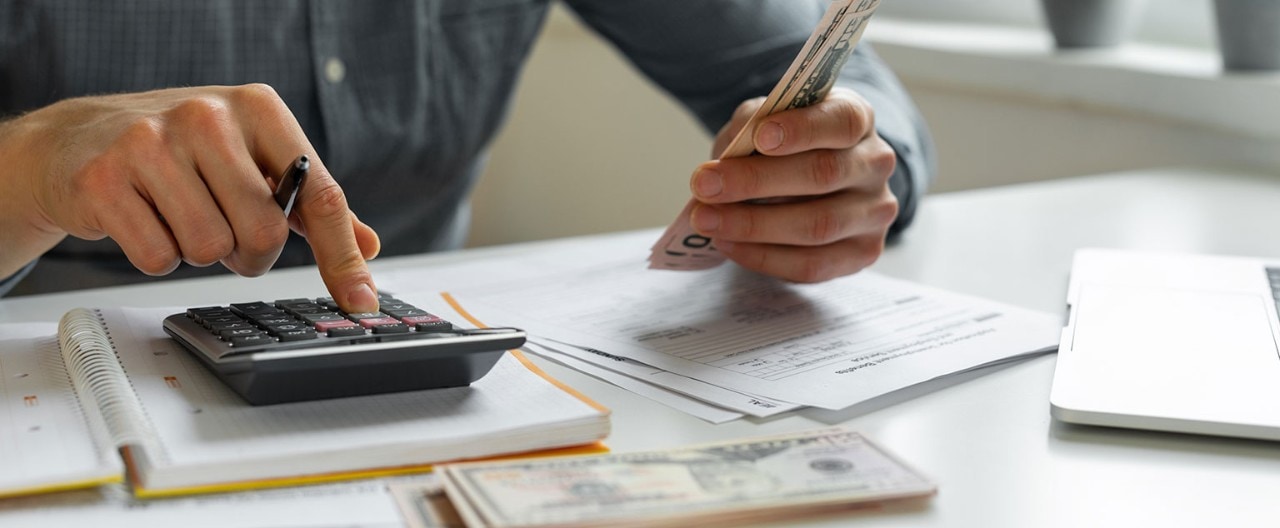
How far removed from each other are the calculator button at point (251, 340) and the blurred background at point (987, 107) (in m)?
1.16

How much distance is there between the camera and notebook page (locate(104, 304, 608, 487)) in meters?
0.42

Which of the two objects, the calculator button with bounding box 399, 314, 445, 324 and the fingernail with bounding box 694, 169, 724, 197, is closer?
the calculator button with bounding box 399, 314, 445, 324

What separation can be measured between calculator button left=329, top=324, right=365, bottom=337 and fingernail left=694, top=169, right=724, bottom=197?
0.89ft

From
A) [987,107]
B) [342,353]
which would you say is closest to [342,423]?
[342,353]

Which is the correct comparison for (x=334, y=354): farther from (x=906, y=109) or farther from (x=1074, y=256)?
(x=906, y=109)

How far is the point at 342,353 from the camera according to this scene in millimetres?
462

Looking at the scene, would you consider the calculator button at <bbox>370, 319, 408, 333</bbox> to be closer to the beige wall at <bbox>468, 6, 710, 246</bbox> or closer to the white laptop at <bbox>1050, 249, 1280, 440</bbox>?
the white laptop at <bbox>1050, 249, 1280, 440</bbox>

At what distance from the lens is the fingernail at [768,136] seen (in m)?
0.71

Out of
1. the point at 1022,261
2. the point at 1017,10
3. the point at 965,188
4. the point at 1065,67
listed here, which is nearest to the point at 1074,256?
the point at 1022,261

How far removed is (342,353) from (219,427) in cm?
5

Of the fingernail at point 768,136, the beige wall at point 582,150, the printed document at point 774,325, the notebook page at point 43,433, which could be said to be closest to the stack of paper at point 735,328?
the printed document at point 774,325

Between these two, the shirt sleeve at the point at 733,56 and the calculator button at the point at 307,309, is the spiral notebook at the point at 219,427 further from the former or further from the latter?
the shirt sleeve at the point at 733,56

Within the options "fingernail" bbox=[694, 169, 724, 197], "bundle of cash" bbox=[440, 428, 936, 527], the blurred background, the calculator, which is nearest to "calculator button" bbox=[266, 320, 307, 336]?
the calculator

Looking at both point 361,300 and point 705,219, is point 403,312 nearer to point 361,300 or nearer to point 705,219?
point 361,300
